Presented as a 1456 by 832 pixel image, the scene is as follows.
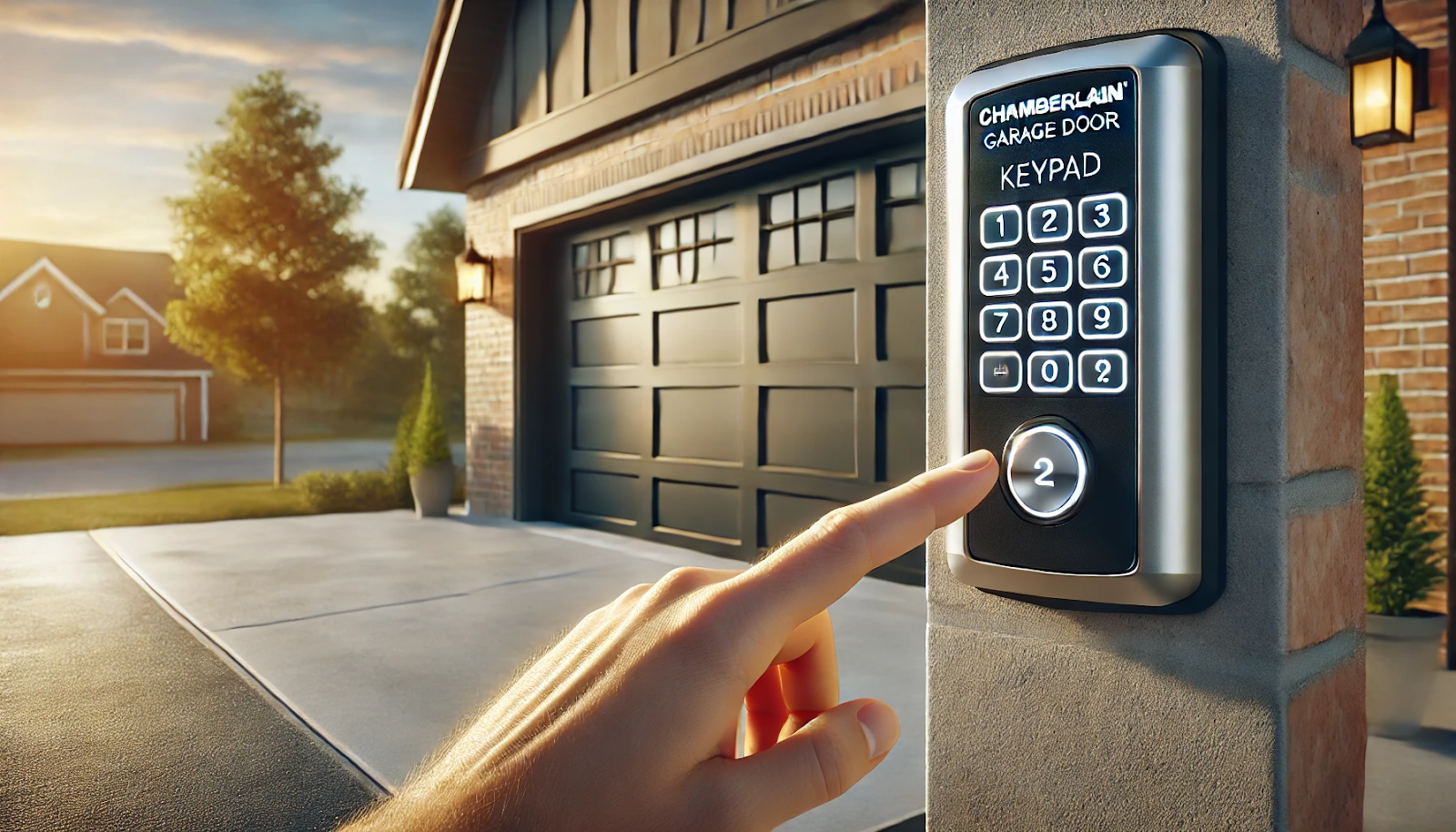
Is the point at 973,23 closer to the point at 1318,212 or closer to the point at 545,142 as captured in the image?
the point at 1318,212

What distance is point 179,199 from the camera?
17141 millimetres

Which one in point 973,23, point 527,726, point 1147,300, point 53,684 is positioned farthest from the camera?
point 53,684

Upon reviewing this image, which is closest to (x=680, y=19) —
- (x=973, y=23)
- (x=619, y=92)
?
(x=619, y=92)

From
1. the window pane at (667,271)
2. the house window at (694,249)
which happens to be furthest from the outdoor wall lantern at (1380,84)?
the window pane at (667,271)

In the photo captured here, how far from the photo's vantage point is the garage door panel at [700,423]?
5.96 m

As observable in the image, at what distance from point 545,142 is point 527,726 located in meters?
7.09

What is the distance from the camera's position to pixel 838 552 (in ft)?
1.93

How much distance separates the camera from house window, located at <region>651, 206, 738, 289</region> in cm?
598

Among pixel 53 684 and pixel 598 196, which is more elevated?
pixel 598 196

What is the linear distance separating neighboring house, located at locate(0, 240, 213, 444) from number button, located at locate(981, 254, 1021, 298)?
121ft

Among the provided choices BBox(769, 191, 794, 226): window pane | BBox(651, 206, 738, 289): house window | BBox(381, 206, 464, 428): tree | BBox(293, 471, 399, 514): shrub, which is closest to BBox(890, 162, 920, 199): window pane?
BBox(769, 191, 794, 226): window pane

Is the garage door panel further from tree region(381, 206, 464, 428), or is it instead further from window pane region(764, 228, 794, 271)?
tree region(381, 206, 464, 428)

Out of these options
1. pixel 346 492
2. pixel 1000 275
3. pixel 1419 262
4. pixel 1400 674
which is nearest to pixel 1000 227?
pixel 1000 275

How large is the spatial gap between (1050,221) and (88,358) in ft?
132
